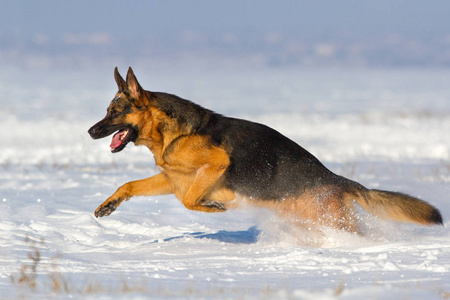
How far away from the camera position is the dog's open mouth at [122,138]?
691 cm

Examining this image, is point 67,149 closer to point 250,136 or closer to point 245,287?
point 250,136

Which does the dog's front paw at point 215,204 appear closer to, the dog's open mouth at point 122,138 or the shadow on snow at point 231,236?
the shadow on snow at point 231,236

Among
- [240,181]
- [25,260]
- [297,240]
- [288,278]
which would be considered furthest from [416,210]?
[25,260]

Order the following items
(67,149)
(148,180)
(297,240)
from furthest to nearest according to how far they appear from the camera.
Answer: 1. (67,149)
2. (148,180)
3. (297,240)

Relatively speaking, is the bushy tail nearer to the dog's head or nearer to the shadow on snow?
the shadow on snow

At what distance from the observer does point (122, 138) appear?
6.97m

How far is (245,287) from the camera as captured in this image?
15.1 feet

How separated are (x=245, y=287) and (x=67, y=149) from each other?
39.3 ft

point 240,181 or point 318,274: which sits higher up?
point 240,181

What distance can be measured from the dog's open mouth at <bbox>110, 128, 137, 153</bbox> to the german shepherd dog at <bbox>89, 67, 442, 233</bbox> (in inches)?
0.4

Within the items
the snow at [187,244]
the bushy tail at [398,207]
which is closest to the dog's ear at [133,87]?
the snow at [187,244]

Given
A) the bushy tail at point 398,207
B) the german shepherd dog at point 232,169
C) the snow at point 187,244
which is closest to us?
the snow at point 187,244

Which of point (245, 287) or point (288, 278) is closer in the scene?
point (245, 287)

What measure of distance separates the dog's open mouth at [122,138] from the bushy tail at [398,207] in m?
2.38
